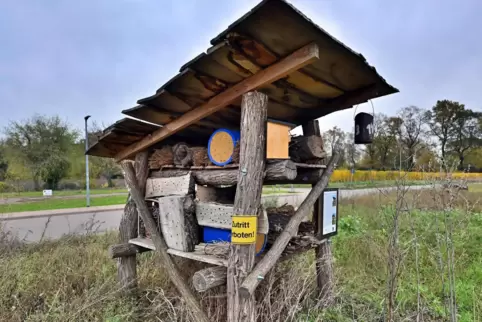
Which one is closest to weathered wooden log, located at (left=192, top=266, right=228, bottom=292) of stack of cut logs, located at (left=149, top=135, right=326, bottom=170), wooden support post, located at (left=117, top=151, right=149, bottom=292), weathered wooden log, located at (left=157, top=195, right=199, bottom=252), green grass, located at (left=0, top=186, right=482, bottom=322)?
weathered wooden log, located at (left=157, top=195, right=199, bottom=252)

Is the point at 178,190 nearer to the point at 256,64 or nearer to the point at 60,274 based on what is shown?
the point at 256,64

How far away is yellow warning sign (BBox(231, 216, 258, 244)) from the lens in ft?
6.99

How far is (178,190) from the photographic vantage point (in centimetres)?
290

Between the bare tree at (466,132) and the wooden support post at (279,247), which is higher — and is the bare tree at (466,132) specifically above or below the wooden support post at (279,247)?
above

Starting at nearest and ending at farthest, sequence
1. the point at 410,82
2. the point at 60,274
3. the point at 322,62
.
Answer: the point at 322,62 < the point at 60,274 < the point at 410,82

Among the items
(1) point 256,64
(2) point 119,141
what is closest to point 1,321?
(2) point 119,141

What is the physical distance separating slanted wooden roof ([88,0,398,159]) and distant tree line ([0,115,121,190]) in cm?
1877

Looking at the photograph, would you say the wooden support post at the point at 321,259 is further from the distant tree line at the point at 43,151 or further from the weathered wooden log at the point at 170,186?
the distant tree line at the point at 43,151

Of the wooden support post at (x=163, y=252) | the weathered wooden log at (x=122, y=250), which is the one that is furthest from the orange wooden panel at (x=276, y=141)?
the weathered wooden log at (x=122, y=250)

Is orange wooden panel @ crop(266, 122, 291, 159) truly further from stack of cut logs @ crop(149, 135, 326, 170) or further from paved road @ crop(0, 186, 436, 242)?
paved road @ crop(0, 186, 436, 242)

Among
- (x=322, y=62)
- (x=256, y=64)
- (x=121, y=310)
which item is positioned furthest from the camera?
(x=121, y=310)

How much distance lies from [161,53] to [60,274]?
8.40 metres

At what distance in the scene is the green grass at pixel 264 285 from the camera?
2846mm

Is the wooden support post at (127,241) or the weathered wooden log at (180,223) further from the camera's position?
the wooden support post at (127,241)
